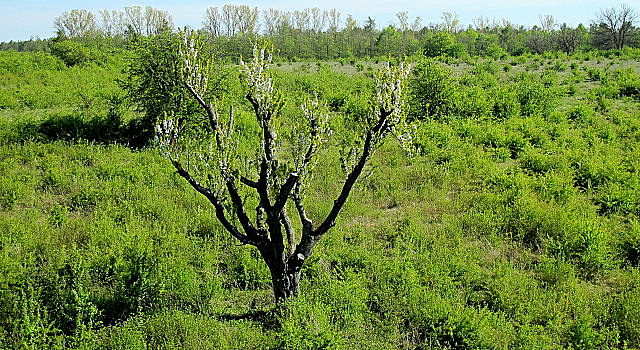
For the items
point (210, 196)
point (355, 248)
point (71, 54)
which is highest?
point (71, 54)

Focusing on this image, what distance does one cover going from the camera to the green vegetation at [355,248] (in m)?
5.60

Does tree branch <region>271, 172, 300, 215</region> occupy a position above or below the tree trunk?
above

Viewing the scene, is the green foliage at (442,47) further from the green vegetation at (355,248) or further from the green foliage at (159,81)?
the green foliage at (159,81)

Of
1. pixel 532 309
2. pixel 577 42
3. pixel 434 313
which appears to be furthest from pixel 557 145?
pixel 577 42

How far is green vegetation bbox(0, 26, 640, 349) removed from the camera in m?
5.60

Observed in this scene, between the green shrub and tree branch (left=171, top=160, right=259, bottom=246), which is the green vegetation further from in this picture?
the green shrub

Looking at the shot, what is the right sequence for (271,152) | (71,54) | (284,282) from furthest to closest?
1. (71,54)
2. (284,282)
3. (271,152)

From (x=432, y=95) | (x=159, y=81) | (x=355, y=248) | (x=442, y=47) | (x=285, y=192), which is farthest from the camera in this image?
(x=442, y=47)

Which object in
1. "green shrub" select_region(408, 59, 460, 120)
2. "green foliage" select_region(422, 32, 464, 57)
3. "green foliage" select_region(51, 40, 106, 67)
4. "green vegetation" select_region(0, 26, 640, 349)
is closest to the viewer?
"green vegetation" select_region(0, 26, 640, 349)

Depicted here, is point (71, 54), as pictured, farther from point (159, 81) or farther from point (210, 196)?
point (210, 196)

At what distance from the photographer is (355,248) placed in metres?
7.79

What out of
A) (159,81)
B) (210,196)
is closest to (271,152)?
(210,196)

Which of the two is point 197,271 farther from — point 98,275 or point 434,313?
point 434,313

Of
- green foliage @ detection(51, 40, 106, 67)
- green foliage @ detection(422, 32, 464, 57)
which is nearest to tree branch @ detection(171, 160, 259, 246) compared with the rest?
green foliage @ detection(51, 40, 106, 67)
